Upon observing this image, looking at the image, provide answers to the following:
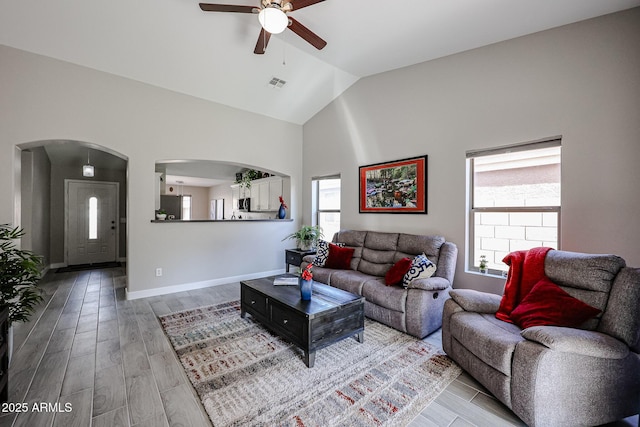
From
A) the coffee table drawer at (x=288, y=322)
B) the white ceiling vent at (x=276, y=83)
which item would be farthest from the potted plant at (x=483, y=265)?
the white ceiling vent at (x=276, y=83)

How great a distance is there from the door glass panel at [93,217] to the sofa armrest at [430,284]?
745 cm

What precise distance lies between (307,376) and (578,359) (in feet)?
5.66

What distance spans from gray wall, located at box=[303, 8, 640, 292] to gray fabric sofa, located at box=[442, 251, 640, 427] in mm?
812

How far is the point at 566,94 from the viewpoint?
8.55ft

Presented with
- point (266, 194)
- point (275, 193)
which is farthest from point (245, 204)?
point (275, 193)

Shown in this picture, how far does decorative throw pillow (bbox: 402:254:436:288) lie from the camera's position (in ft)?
9.77

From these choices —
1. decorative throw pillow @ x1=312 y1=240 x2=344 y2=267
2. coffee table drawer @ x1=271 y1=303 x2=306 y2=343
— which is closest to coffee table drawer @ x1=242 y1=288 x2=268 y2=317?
coffee table drawer @ x1=271 y1=303 x2=306 y2=343

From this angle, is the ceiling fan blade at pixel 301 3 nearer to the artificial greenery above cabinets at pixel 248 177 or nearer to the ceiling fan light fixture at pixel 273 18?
the ceiling fan light fixture at pixel 273 18

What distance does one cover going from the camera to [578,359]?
1.57m

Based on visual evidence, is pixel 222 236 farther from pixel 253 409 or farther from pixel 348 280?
pixel 253 409

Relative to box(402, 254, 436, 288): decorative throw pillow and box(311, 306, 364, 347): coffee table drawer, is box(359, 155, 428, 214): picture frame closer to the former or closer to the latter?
box(402, 254, 436, 288): decorative throw pillow

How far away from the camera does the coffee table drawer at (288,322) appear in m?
2.33

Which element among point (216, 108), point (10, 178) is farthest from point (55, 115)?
point (216, 108)

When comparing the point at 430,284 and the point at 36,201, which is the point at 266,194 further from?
the point at 430,284
